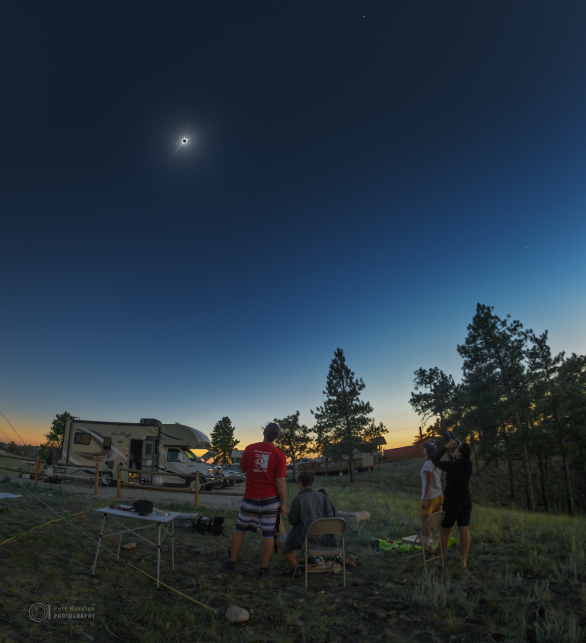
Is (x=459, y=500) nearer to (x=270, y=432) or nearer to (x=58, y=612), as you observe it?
(x=270, y=432)

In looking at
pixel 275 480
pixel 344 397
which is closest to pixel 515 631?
pixel 275 480

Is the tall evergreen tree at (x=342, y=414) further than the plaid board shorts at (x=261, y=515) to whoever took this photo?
Yes

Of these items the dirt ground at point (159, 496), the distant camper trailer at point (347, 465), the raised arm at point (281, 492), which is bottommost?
the distant camper trailer at point (347, 465)

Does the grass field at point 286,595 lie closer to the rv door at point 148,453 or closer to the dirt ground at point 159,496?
the dirt ground at point 159,496

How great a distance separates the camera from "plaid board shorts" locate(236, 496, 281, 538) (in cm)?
483

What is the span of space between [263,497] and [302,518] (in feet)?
1.91

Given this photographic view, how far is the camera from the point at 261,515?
486cm

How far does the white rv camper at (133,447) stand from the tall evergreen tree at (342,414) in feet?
50.7

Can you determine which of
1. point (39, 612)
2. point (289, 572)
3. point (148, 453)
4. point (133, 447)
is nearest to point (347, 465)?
point (148, 453)

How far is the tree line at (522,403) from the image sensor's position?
22625 millimetres

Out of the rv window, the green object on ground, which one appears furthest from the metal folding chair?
the rv window

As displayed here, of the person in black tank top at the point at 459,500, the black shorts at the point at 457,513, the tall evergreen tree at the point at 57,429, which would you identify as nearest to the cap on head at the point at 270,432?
the person in black tank top at the point at 459,500

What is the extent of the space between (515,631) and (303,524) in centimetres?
235

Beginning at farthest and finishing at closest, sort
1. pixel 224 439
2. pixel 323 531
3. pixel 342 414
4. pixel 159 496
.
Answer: pixel 224 439, pixel 342 414, pixel 159 496, pixel 323 531
